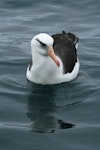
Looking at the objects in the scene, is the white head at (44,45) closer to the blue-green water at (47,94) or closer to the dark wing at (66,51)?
the blue-green water at (47,94)

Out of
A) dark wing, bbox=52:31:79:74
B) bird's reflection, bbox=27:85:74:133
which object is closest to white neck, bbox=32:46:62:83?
bird's reflection, bbox=27:85:74:133

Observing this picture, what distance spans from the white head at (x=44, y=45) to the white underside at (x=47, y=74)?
0.24 m

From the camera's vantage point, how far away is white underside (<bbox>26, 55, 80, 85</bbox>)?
11.1 m

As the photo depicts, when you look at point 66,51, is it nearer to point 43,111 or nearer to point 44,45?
point 44,45

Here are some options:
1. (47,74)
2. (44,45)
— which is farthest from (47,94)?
(44,45)

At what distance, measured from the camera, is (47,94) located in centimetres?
1084

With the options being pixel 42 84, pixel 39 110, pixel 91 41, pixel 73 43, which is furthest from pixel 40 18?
pixel 39 110

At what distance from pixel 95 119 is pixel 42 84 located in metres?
1.98

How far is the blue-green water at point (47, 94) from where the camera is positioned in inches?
349

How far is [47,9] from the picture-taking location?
1678cm

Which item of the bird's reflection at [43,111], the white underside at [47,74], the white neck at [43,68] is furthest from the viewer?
the white underside at [47,74]

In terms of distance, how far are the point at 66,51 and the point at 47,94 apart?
55.1 inches

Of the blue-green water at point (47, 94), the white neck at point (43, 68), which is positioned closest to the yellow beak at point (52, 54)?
the white neck at point (43, 68)

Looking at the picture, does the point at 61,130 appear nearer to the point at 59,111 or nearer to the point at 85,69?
the point at 59,111
